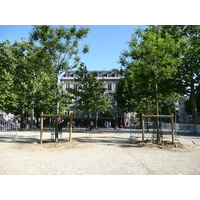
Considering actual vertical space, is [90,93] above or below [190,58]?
below

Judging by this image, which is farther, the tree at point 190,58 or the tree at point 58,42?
the tree at point 190,58

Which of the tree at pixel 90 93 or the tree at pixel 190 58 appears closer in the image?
the tree at pixel 190 58

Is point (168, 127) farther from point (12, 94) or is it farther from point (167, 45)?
point (12, 94)

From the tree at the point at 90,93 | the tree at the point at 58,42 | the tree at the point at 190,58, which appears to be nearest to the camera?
the tree at the point at 58,42

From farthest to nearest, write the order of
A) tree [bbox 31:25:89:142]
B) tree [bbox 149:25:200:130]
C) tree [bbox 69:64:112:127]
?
tree [bbox 69:64:112:127] → tree [bbox 149:25:200:130] → tree [bbox 31:25:89:142]

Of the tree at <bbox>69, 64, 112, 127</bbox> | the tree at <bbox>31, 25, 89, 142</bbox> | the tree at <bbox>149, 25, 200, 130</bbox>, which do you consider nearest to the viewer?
the tree at <bbox>31, 25, 89, 142</bbox>

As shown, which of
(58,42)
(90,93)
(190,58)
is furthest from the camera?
(90,93)

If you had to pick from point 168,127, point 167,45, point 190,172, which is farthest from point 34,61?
point 168,127

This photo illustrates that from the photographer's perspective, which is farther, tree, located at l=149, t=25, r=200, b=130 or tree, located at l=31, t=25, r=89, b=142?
tree, located at l=149, t=25, r=200, b=130

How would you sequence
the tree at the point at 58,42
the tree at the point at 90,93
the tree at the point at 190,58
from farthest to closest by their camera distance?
the tree at the point at 90,93 < the tree at the point at 190,58 < the tree at the point at 58,42

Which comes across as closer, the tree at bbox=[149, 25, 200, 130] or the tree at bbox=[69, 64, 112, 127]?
the tree at bbox=[149, 25, 200, 130]

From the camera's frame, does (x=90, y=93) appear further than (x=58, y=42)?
Yes

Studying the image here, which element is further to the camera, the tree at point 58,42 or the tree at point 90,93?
the tree at point 90,93
